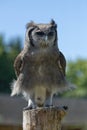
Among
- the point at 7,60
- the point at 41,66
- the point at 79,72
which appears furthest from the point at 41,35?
the point at 79,72

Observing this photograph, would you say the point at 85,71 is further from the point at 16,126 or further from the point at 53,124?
the point at 53,124

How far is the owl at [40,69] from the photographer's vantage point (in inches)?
334

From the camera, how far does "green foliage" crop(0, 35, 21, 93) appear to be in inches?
2047

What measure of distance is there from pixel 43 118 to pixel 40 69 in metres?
1.55

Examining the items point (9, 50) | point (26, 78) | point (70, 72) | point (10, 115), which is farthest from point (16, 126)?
point (70, 72)

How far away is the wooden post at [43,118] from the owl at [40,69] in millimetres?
1112

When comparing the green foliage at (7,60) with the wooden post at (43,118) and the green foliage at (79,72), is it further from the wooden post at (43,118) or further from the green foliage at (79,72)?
the wooden post at (43,118)

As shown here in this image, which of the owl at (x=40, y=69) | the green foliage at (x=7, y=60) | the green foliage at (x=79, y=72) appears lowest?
the green foliage at (x=79, y=72)

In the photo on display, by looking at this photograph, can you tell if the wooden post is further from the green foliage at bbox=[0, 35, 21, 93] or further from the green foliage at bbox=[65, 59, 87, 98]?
the green foliage at bbox=[65, 59, 87, 98]

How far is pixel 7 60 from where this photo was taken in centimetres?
5753

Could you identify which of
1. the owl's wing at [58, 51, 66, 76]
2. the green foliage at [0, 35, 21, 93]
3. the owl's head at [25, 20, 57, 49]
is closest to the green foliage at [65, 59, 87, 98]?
the green foliage at [0, 35, 21, 93]

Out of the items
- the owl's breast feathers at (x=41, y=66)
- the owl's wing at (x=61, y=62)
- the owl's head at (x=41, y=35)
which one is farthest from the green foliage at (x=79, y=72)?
the owl's head at (x=41, y=35)

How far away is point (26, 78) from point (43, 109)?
4.86 ft

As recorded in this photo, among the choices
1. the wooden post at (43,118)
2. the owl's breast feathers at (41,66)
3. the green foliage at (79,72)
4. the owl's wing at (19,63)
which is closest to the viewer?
the wooden post at (43,118)
